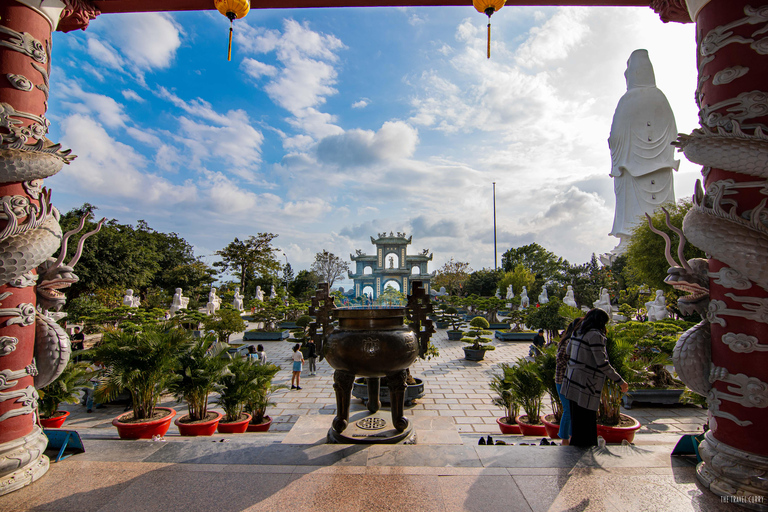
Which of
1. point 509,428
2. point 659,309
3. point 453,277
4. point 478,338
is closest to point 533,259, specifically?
point 453,277

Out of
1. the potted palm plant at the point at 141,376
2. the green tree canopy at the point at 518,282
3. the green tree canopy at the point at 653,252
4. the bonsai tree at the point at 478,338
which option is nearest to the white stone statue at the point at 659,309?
the green tree canopy at the point at 653,252

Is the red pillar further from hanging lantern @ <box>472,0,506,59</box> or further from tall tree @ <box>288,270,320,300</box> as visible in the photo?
tall tree @ <box>288,270,320,300</box>

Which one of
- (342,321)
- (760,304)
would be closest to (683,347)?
(760,304)

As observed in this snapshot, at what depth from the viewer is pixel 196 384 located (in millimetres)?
4480

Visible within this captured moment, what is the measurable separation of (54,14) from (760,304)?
5.38 metres

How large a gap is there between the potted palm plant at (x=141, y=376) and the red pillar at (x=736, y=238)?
487 cm

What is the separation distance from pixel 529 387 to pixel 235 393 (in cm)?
354

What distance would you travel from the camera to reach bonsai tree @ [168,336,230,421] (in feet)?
14.7

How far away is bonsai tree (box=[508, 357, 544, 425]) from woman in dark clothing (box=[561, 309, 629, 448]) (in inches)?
43.9

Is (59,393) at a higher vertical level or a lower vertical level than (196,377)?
lower

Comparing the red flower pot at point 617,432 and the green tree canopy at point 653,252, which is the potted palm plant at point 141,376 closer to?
the red flower pot at point 617,432

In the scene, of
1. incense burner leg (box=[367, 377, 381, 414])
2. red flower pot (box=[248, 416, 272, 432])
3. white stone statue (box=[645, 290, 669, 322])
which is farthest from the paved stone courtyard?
white stone statue (box=[645, 290, 669, 322])

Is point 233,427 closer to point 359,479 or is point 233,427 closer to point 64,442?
point 64,442

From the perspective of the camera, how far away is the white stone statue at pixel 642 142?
2461cm
